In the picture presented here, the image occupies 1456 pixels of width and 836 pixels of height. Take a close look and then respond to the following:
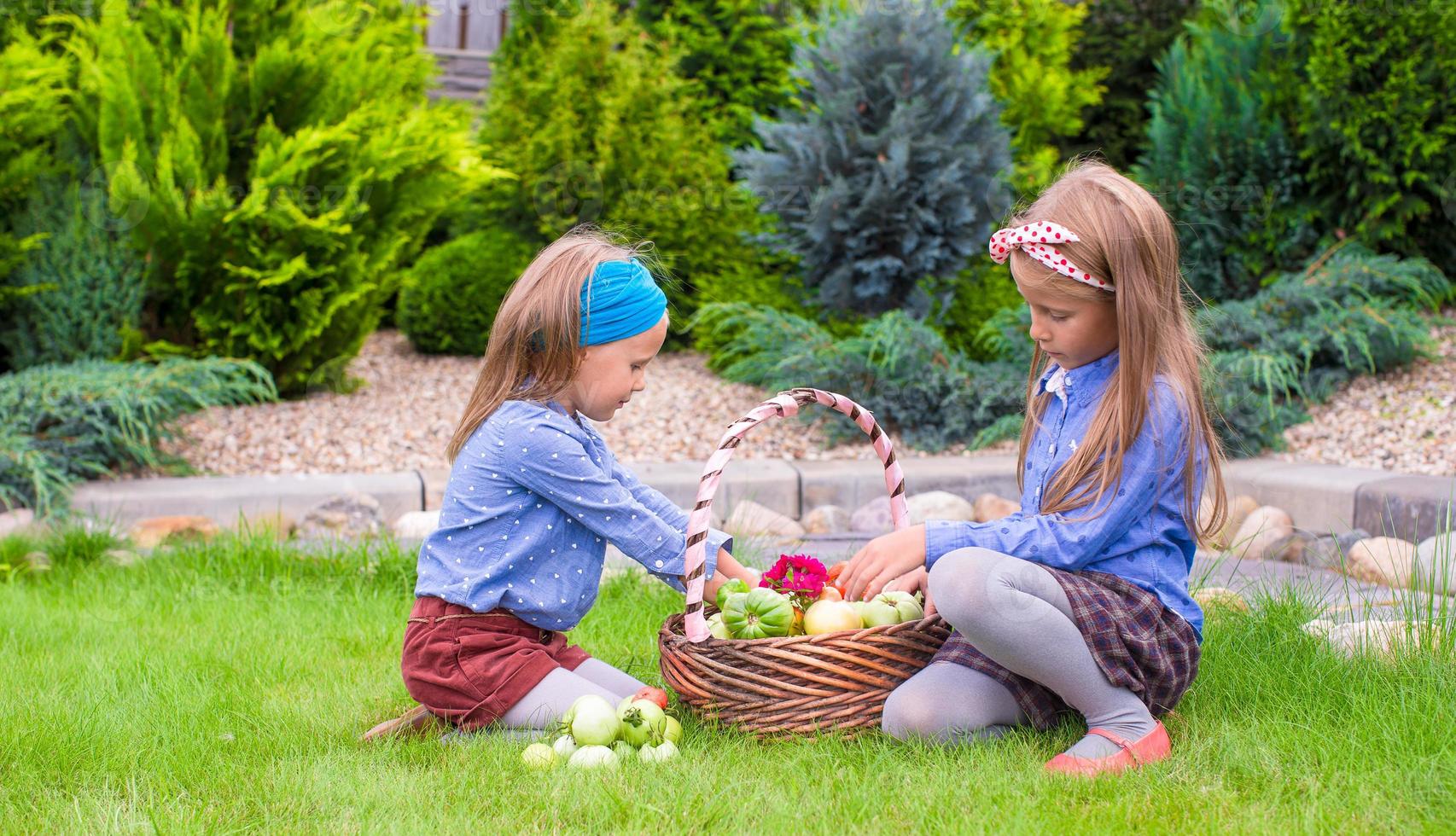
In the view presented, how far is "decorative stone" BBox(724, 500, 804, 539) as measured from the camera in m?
4.42

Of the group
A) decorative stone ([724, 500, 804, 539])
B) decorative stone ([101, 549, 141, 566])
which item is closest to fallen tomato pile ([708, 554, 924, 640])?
decorative stone ([724, 500, 804, 539])

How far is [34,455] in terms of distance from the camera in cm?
443

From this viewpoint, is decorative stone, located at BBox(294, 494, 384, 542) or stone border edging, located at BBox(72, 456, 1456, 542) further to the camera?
decorative stone, located at BBox(294, 494, 384, 542)

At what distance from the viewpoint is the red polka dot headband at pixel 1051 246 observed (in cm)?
232

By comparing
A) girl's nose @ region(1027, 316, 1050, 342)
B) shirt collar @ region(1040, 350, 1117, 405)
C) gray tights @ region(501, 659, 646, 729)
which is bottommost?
gray tights @ region(501, 659, 646, 729)

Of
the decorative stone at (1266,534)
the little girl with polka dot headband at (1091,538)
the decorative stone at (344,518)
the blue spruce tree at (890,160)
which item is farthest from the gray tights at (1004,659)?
the blue spruce tree at (890,160)

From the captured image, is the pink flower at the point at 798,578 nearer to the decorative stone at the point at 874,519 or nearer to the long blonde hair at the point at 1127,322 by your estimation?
the long blonde hair at the point at 1127,322

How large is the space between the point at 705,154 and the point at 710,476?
5295 millimetres

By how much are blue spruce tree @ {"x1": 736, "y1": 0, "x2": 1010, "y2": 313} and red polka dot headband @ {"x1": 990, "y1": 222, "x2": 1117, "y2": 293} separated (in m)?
3.81

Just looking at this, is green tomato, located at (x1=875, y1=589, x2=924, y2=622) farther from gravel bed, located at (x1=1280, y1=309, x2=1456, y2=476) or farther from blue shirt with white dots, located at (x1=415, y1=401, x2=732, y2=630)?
gravel bed, located at (x1=1280, y1=309, x2=1456, y2=476)

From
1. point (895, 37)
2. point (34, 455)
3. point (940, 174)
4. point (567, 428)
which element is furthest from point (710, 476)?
point (895, 37)

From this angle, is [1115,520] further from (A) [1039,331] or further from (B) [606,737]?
(B) [606,737]

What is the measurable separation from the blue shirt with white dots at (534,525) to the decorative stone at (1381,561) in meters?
2.19

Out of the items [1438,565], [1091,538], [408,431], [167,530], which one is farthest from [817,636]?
[408,431]
